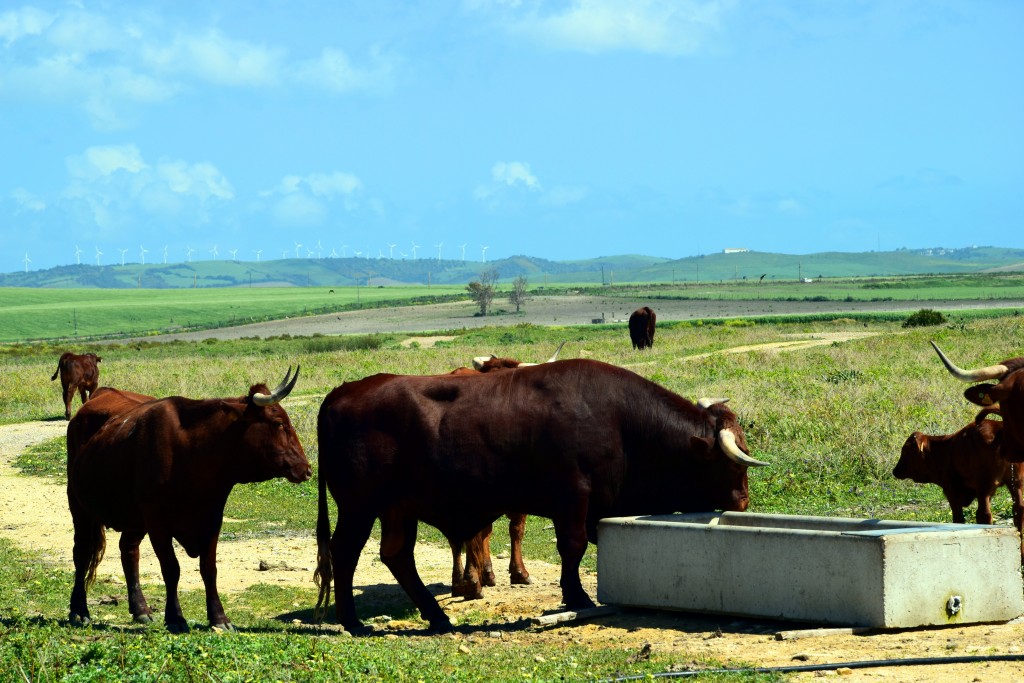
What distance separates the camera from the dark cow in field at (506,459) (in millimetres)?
12891

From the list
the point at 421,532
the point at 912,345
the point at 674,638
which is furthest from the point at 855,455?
the point at 912,345

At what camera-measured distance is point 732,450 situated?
12.9 metres

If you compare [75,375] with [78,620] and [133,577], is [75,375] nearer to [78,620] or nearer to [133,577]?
[133,577]

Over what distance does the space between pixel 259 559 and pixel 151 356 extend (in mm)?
50382

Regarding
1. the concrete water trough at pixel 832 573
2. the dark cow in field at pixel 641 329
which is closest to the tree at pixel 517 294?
the dark cow in field at pixel 641 329

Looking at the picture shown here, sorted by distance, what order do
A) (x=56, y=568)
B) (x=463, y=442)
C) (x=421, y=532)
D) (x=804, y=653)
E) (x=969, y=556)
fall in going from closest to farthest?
(x=804, y=653) < (x=969, y=556) < (x=463, y=442) < (x=56, y=568) < (x=421, y=532)

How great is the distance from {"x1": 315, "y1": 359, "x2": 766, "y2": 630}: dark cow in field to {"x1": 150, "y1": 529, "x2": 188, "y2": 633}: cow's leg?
1.32 meters

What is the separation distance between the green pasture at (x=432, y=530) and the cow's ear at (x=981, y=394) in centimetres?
348

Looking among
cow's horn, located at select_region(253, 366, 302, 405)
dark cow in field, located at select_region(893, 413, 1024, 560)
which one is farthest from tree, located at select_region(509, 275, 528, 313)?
cow's horn, located at select_region(253, 366, 302, 405)

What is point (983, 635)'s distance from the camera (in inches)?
420

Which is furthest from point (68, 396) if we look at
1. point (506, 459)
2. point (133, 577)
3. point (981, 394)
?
point (981, 394)

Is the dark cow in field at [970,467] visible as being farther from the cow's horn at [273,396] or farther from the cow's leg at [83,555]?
the cow's leg at [83,555]

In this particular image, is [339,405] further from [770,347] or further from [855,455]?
[770,347]

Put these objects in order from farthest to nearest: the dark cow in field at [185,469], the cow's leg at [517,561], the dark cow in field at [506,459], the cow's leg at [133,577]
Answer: the cow's leg at [517,561]
the cow's leg at [133,577]
the dark cow in field at [506,459]
the dark cow in field at [185,469]
